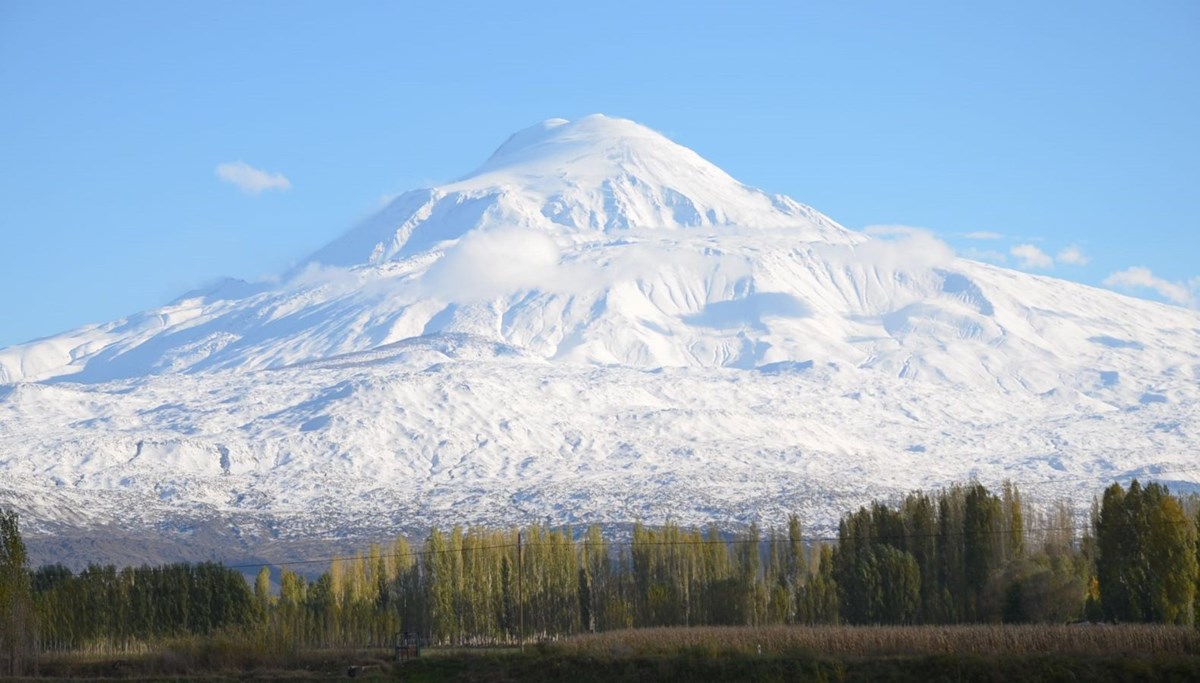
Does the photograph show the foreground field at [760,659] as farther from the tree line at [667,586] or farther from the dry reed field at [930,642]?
the tree line at [667,586]

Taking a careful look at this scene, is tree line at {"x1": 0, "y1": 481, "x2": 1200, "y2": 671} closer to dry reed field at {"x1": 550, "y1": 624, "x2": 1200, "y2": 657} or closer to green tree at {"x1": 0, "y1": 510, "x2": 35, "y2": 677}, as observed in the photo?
green tree at {"x1": 0, "y1": 510, "x2": 35, "y2": 677}

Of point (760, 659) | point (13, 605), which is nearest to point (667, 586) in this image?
point (760, 659)

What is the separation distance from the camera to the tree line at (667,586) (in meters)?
74.2

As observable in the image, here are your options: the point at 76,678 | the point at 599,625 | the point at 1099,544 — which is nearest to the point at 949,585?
the point at 1099,544

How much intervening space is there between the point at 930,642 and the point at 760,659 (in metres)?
7.52

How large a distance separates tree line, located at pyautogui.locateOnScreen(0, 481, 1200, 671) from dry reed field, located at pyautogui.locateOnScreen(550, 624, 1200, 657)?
891 centimetres

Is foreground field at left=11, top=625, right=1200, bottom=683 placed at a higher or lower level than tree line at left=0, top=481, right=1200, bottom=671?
lower

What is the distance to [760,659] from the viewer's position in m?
58.9

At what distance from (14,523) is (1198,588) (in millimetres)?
52431

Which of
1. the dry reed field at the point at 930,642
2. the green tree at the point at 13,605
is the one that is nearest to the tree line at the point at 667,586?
the green tree at the point at 13,605

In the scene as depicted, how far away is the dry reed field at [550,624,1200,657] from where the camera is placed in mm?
58375

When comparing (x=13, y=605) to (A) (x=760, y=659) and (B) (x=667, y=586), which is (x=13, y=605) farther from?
(B) (x=667, y=586)

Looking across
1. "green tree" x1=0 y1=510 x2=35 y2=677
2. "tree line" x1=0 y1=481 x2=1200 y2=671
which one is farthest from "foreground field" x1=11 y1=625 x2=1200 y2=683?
"tree line" x1=0 y1=481 x2=1200 y2=671

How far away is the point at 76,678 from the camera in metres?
64.1
